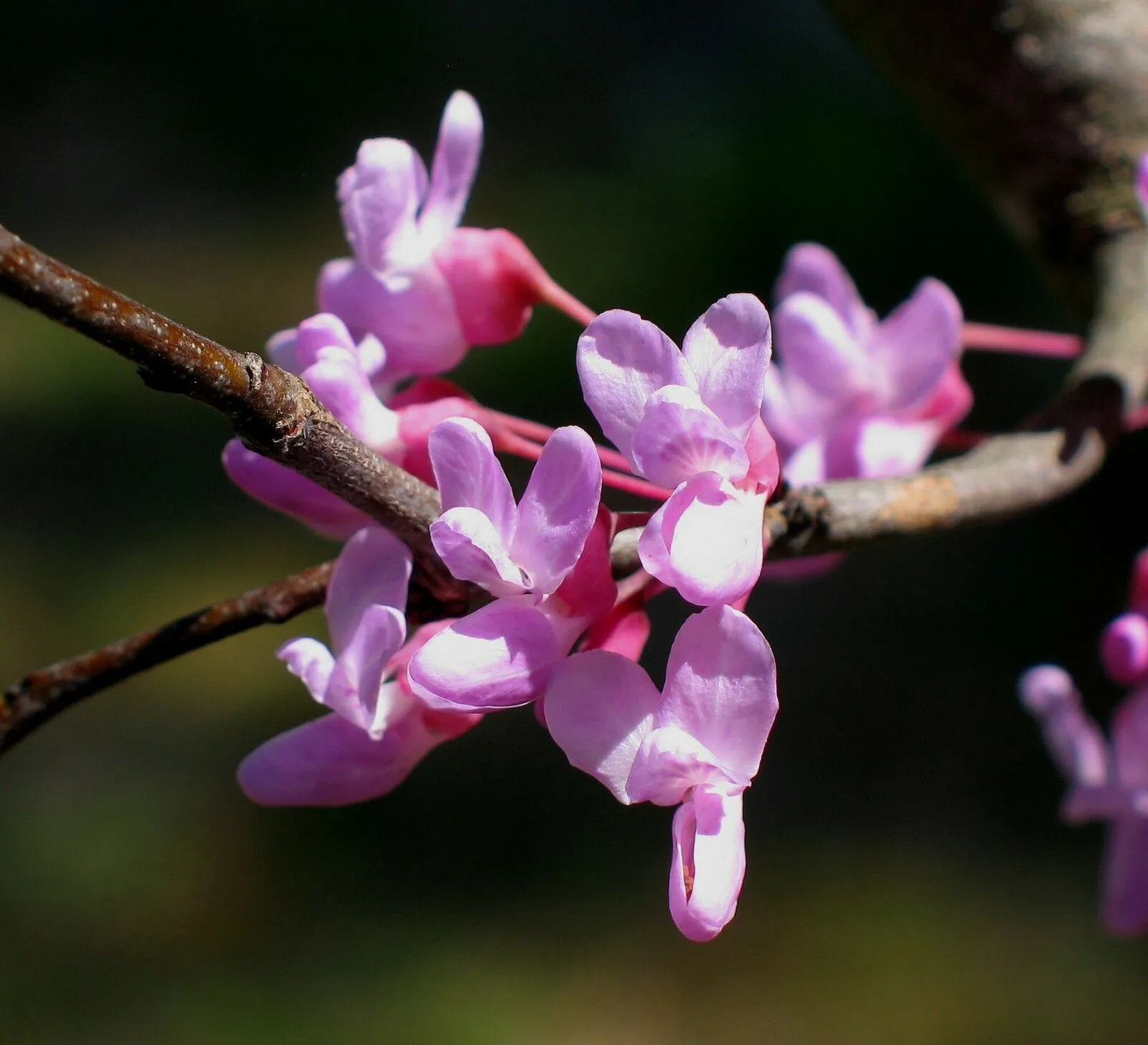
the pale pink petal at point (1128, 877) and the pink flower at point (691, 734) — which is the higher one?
the pink flower at point (691, 734)

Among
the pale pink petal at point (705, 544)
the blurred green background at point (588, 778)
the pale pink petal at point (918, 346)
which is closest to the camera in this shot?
the pale pink petal at point (705, 544)

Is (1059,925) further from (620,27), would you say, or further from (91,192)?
(91,192)

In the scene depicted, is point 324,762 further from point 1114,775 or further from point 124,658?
point 1114,775

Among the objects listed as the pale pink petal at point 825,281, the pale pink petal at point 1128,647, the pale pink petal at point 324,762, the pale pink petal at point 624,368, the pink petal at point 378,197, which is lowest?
the pale pink petal at point 324,762

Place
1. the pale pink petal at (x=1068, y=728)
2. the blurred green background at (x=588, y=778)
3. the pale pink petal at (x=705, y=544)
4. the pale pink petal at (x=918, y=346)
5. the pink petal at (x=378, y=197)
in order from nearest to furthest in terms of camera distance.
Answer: the pale pink petal at (x=705, y=544), the pink petal at (x=378, y=197), the pale pink petal at (x=918, y=346), the pale pink petal at (x=1068, y=728), the blurred green background at (x=588, y=778)

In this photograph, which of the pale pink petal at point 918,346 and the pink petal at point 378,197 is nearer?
Answer: the pink petal at point 378,197

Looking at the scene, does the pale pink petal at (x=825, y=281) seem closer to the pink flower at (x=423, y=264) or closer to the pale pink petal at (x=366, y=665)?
the pink flower at (x=423, y=264)

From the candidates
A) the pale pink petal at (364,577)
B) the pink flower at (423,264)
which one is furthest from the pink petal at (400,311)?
the pale pink petal at (364,577)

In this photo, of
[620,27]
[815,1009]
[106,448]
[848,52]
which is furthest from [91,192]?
[815,1009]
